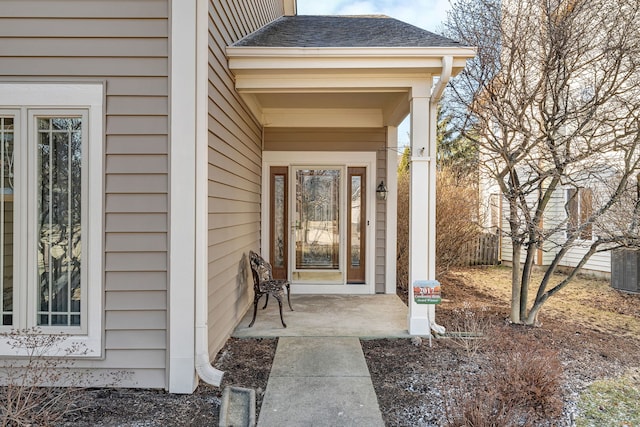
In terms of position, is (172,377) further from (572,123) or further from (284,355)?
(572,123)

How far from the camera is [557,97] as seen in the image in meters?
4.02

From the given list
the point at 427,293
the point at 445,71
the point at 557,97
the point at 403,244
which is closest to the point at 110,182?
the point at 427,293

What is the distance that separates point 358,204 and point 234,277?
8.26 feet

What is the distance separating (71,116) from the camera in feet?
8.98

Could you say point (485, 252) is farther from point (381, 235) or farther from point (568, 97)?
point (568, 97)

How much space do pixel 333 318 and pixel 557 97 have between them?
3492mm

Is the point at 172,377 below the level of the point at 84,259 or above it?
below

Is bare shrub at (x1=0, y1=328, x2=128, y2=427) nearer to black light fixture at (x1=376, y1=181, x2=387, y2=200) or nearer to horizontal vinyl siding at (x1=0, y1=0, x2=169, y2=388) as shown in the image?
horizontal vinyl siding at (x1=0, y1=0, x2=169, y2=388)

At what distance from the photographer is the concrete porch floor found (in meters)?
3.91

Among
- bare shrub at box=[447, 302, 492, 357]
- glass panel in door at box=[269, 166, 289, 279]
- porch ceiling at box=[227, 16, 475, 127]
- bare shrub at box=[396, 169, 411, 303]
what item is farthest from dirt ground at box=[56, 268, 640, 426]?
porch ceiling at box=[227, 16, 475, 127]

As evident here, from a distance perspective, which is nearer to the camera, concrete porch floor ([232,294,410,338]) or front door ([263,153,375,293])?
concrete porch floor ([232,294,410,338])

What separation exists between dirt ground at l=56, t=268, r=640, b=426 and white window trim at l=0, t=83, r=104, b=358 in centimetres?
48

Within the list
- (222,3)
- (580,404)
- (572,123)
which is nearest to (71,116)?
(222,3)

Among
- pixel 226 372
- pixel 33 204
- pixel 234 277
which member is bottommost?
pixel 226 372
